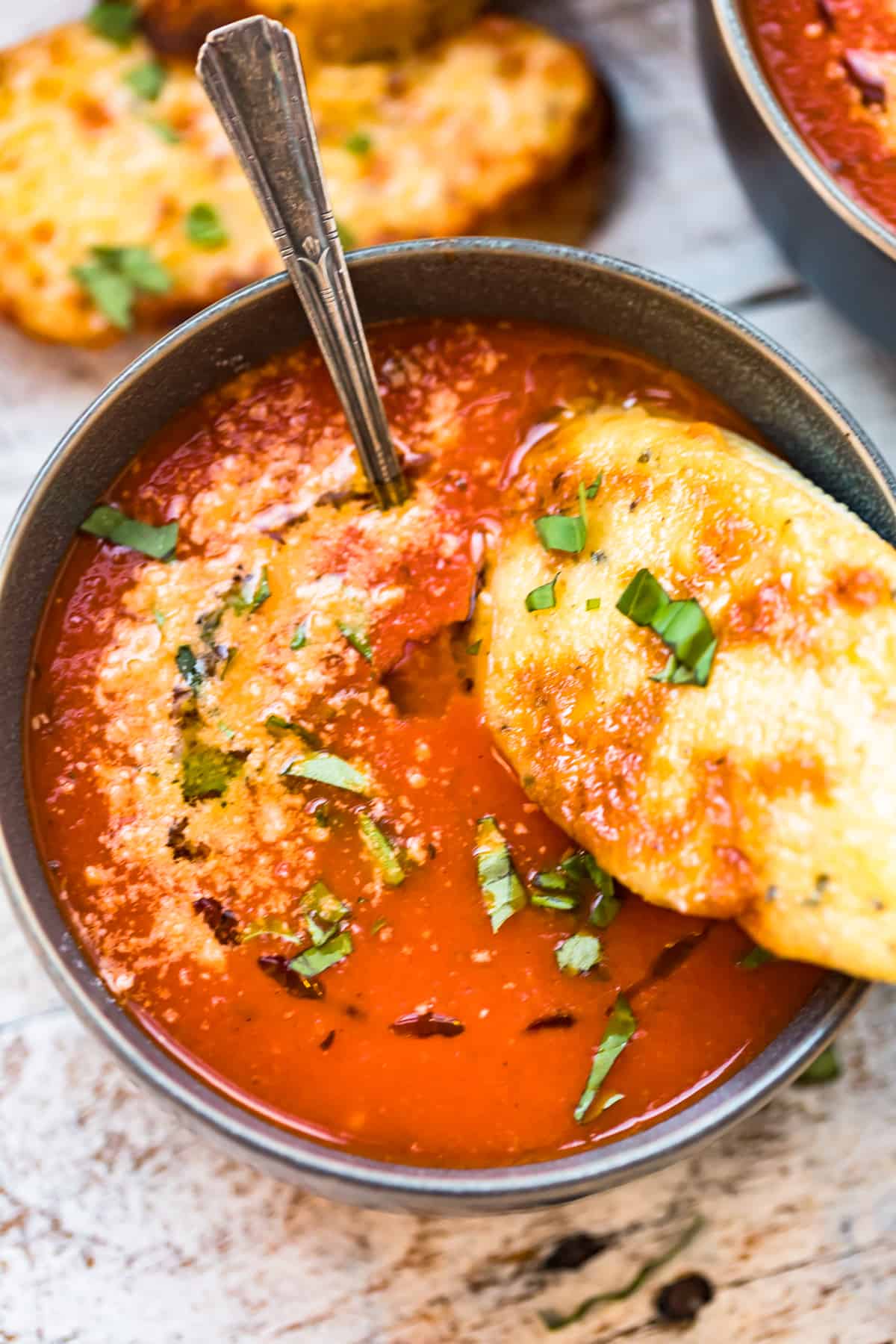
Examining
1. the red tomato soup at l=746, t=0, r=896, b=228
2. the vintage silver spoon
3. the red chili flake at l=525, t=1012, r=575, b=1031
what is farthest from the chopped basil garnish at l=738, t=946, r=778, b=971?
the red tomato soup at l=746, t=0, r=896, b=228

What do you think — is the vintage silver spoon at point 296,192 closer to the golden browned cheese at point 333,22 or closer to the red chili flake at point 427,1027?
the red chili flake at point 427,1027

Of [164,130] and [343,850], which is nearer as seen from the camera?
[343,850]

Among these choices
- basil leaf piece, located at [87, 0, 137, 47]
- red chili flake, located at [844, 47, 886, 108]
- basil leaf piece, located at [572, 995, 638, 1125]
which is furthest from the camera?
basil leaf piece, located at [87, 0, 137, 47]

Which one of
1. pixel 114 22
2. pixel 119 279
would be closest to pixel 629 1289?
pixel 119 279

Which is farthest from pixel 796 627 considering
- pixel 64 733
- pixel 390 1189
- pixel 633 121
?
pixel 633 121

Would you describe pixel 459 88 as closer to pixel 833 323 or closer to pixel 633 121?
pixel 633 121

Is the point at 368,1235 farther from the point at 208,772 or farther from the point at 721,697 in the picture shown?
the point at 721,697

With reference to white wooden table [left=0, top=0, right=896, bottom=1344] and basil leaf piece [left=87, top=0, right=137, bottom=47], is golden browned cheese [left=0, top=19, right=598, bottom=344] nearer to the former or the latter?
basil leaf piece [left=87, top=0, right=137, bottom=47]
